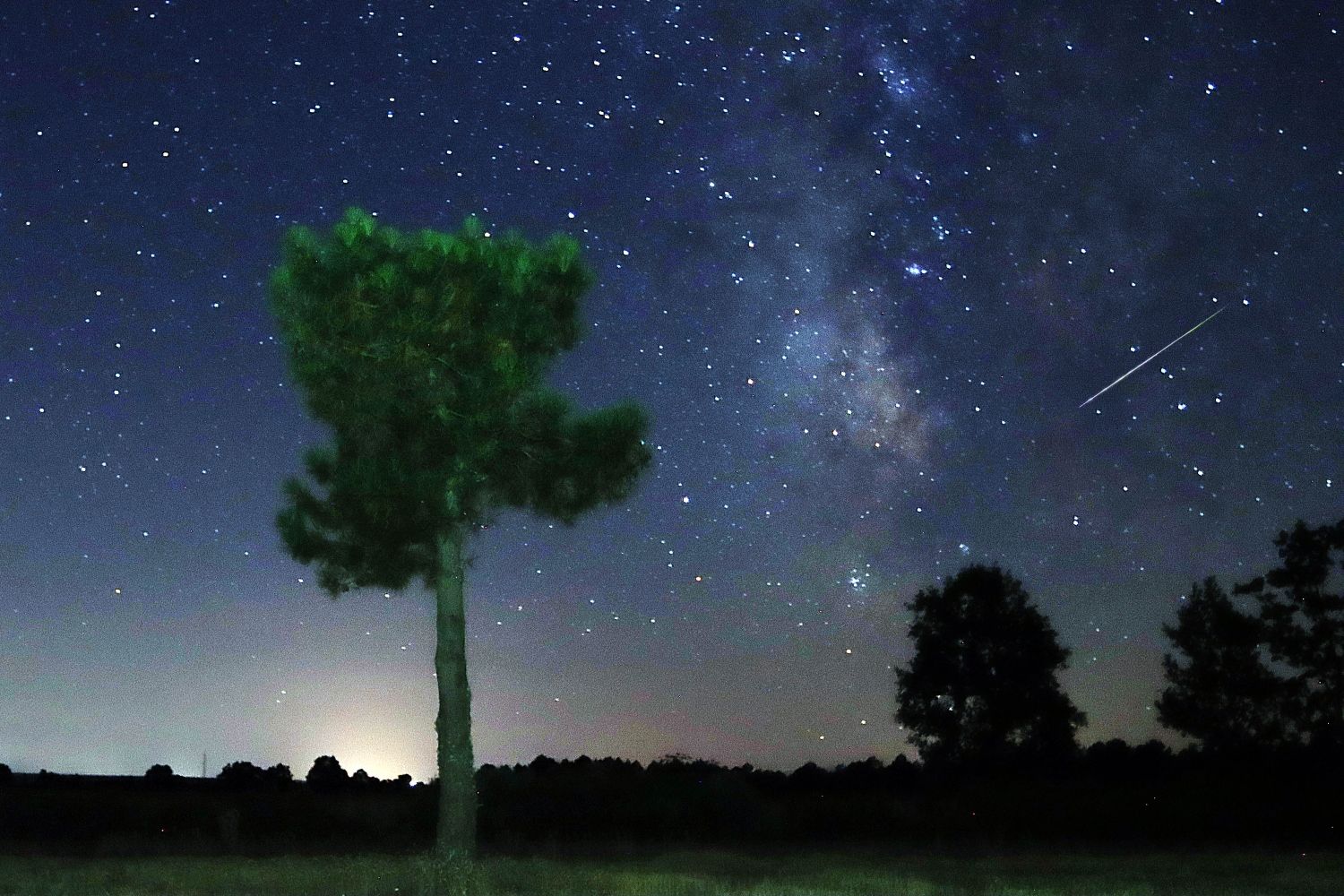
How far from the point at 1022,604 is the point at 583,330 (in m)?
46.7

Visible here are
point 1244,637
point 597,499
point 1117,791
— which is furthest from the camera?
point 1244,637

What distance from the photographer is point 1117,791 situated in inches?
1875

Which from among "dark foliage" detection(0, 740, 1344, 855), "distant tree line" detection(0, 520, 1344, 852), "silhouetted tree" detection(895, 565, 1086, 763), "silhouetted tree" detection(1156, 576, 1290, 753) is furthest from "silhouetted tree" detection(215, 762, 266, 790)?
"silhouetted tree" detection(1156, 576, 1290, 753)

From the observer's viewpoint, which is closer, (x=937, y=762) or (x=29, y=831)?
(x=29, y=831)

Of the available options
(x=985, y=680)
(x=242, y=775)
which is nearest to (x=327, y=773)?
(x=242, y=775)

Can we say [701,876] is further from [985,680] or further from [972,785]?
[985,680]

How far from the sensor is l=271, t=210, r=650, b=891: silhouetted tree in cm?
2408

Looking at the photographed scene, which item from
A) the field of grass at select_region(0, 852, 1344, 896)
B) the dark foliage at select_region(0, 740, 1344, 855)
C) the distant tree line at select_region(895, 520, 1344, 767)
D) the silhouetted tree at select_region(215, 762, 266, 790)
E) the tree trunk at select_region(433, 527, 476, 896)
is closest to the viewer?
the field of grass at select_region(0, 852, 1344, 896)

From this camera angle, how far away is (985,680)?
65812mm

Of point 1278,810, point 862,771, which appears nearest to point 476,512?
point 1278,810

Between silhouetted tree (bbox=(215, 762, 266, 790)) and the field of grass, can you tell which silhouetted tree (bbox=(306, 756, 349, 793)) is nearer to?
silhouetted tree (bbox=(215, 762, 266, 790))

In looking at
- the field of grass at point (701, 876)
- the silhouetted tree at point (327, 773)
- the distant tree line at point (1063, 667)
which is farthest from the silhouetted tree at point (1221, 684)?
the silhouetted tree at point (327, 773)

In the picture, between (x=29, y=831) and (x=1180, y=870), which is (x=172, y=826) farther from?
(x=1180, y=870)

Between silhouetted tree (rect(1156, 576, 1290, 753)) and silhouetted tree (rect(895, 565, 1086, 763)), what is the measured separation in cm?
468
